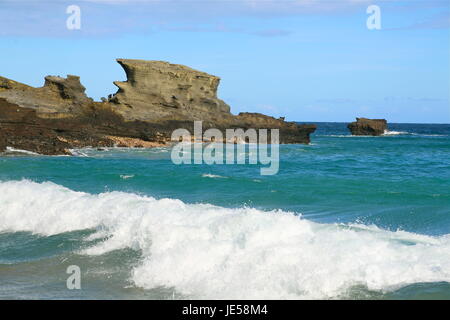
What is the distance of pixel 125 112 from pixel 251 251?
3987 cm

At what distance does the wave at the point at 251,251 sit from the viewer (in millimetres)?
6508

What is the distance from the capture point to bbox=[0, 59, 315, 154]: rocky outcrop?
111 ft

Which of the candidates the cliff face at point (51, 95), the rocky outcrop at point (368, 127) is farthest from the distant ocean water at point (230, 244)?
the rocky outcrop at point (368, 127)

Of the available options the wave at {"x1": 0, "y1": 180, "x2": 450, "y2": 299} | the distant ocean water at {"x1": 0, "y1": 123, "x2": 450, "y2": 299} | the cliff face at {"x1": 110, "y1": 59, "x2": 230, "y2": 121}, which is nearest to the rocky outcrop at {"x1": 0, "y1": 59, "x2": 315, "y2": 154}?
the cliff face at {"x1": 110, "y1": 59, "x2": 230, "y2": 121}

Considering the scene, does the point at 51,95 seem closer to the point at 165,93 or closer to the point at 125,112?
the point at 125,112

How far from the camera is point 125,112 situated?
46250 millimetres

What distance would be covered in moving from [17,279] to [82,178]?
476 inches

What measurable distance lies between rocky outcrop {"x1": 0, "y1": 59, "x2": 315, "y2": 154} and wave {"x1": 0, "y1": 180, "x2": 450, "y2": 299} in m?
20.6

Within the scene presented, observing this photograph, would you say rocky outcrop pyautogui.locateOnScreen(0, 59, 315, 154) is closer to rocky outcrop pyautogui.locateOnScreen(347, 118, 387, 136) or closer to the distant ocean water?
the distant ocean water

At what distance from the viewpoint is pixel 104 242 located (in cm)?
903

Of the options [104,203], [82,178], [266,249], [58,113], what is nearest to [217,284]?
[266,249]

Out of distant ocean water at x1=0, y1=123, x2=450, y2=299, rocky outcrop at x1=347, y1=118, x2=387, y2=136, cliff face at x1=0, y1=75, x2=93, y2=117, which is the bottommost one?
distant ocean water at x1=0, y1=123, x2=450, y2=299

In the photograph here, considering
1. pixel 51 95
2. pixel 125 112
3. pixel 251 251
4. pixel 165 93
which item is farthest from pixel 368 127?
pixel 251 251

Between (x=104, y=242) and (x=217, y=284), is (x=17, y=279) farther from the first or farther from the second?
(x=217, y=284)
